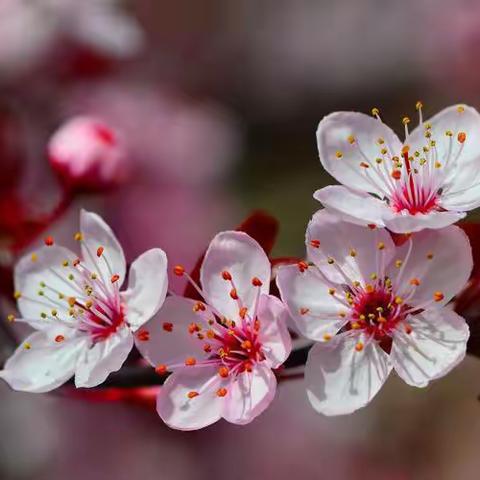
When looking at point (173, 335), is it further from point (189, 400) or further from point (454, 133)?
point (454, 133)

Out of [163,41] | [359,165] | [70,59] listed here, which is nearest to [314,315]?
[359,165]

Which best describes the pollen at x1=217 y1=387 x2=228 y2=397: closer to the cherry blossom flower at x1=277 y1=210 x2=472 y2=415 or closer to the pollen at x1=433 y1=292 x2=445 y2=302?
the cherry blossom flower at x1=277 y1=210 x2=472 y2=415

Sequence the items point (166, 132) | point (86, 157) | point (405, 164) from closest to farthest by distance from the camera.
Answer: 1. point (405, 164)
2. point (86, 157)
3. point (166, 132)

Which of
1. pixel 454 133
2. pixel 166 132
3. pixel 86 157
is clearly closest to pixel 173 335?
pixel 454 133

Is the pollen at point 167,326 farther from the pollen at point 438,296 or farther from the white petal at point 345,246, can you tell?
the pollen at point 438,296

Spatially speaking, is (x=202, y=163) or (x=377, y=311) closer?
(x=377, y=311)

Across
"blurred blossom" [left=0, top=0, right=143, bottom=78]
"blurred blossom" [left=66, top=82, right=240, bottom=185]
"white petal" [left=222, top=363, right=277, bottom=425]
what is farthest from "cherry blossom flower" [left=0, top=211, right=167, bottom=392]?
"blurred blossom" [left=66, top=82, right=240, bottom=185]

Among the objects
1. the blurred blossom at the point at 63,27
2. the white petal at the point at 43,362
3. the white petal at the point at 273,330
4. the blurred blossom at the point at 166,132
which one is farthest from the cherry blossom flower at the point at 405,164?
the blurred blossom at the point at 166,132
